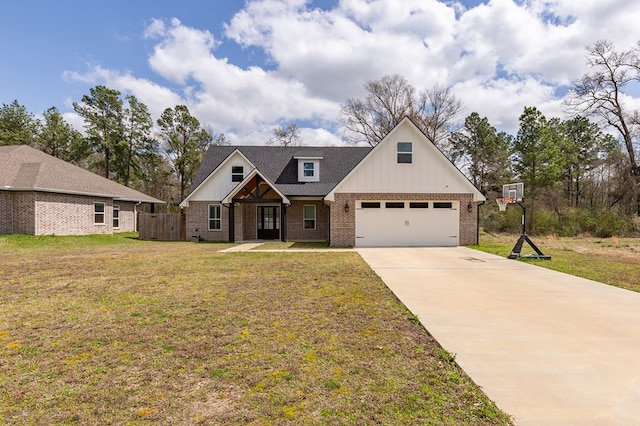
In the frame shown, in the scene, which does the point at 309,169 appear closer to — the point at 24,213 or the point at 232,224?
the point at 232,224

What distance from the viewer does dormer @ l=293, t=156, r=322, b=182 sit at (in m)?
21.2

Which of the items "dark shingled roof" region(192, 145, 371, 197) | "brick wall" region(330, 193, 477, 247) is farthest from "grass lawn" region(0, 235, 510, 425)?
"dark shingled roof" region(192, 145, 371, 197)

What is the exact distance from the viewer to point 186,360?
3.69 m

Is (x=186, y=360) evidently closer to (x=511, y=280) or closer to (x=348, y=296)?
(x=348, y=296)

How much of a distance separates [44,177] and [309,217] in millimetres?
15299

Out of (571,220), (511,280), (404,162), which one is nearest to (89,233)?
(404,162)

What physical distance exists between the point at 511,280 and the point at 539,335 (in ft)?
13.6

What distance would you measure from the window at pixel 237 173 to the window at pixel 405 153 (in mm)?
9851

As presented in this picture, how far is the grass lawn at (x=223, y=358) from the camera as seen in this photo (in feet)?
8.98

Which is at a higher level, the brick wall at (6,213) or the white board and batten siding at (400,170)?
the white board and batten siding at (400,170)

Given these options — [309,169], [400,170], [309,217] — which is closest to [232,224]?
[309,217]

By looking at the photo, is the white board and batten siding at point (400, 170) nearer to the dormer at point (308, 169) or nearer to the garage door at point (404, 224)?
the garage door at point (404, 224)

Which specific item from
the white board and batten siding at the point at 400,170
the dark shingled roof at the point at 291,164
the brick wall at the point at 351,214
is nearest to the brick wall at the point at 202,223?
the dark shingled roof at the point at 291,164

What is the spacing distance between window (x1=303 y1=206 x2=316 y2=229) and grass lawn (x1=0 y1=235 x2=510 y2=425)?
1290cm
